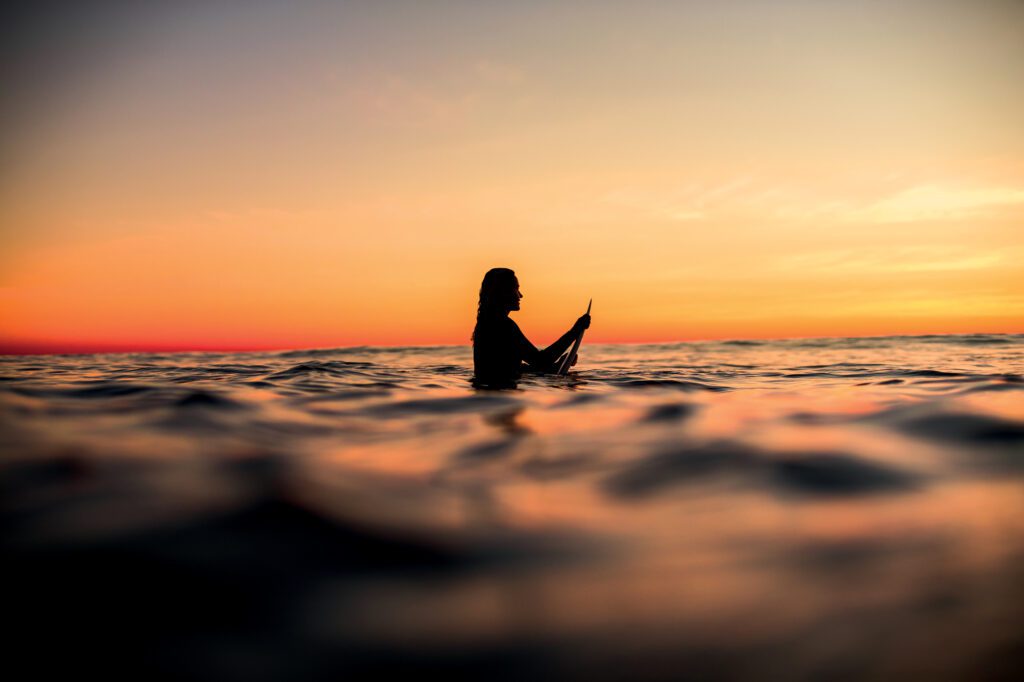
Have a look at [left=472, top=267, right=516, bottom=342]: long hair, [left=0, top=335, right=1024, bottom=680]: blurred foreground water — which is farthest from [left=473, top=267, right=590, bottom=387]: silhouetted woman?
[left=0, top=335, right=1024, bottom=680]: blurred foreground water

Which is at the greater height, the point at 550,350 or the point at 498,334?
the point at 498,334

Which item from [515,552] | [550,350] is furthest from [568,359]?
[515,552]

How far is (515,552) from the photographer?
2.22 metres

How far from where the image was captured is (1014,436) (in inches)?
163

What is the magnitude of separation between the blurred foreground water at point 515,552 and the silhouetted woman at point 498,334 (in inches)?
149

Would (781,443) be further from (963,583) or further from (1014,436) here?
(963,583)

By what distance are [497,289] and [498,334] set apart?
2.09ft

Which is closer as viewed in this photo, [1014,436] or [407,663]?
[407,663]

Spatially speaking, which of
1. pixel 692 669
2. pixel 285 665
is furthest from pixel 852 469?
pixel 285 665

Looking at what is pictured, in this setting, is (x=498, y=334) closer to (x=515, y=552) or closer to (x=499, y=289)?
(x=499, y=289)

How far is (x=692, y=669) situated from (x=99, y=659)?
152 cm

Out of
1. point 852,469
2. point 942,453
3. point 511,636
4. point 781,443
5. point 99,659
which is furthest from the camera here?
point 781,443

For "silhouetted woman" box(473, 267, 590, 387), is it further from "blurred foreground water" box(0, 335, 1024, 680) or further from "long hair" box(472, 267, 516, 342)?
"blurred foreground water" box(0, 335, 1024, 680)

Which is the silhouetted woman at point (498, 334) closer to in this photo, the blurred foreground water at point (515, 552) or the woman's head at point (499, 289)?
the woman's head at point (499, 289)
